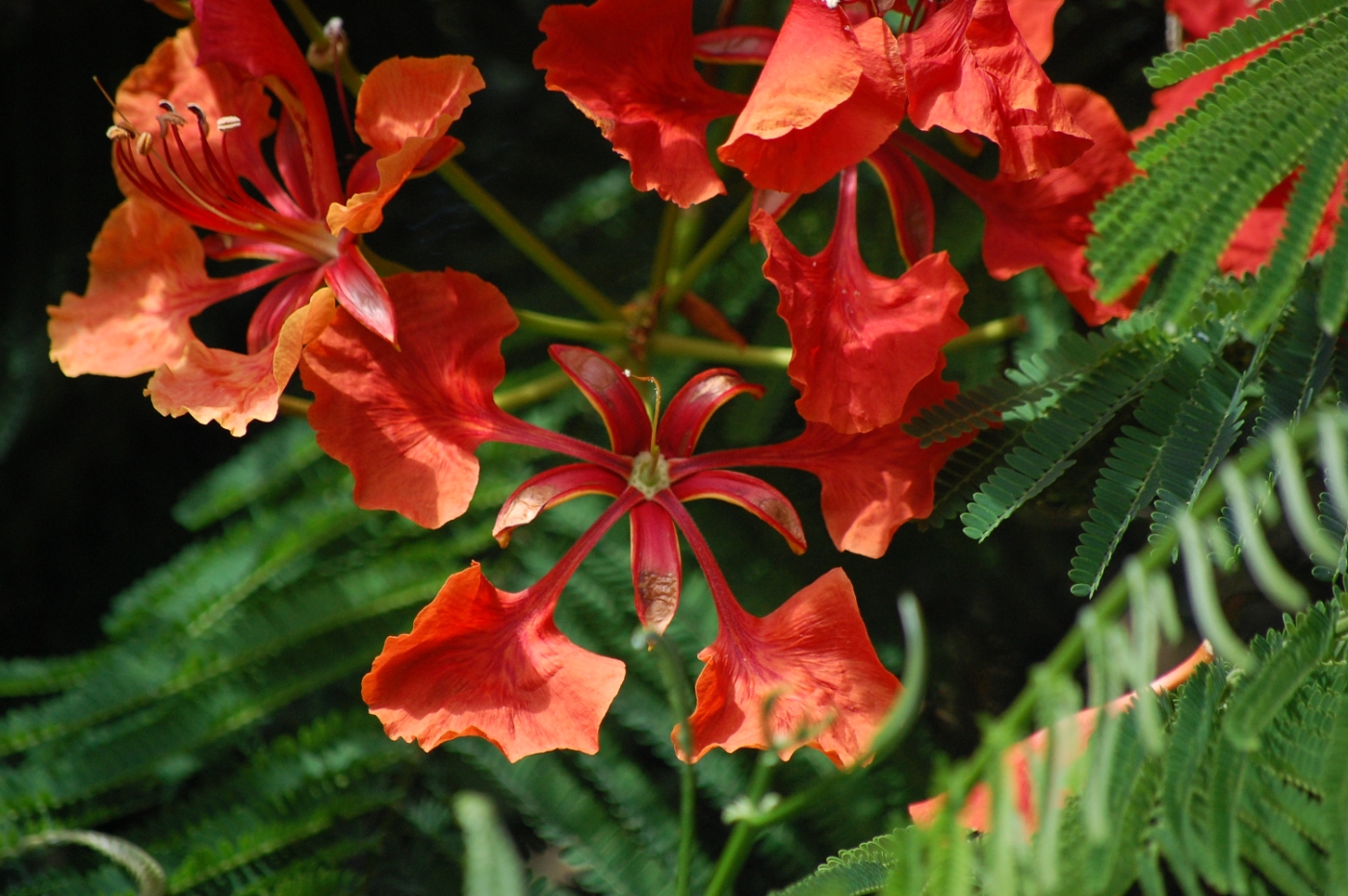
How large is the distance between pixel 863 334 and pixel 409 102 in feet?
1.23

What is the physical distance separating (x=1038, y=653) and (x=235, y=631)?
0.76 metres

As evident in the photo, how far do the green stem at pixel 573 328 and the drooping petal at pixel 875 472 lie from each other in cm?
23

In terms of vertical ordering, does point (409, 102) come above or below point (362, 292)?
above

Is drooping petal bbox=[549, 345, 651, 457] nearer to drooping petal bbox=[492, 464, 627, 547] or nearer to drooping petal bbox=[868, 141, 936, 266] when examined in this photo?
drooping petal bbox=[492, 464, 627, 547]

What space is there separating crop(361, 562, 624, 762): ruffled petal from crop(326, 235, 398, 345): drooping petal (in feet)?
0.60

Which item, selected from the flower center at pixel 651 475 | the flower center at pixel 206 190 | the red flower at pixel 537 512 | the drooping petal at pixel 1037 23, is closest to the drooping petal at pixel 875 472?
the red flower at pixel 537 512

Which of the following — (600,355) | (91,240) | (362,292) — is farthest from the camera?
(91,240)

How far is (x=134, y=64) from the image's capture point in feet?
4.14

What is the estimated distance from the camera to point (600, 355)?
98cm

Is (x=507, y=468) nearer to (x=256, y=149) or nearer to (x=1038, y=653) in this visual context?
(x=256, y=149)

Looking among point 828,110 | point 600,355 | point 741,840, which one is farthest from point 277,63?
point 741,840

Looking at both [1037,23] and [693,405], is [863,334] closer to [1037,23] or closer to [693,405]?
[693,405]

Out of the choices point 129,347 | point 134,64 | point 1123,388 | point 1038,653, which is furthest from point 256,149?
point 1038,653

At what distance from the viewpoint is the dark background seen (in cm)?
119
